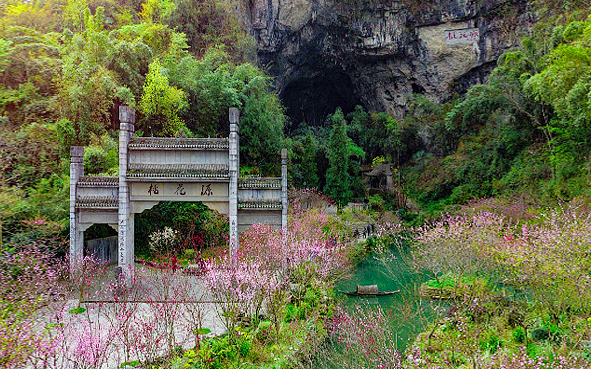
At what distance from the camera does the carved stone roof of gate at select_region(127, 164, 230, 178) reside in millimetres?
9281

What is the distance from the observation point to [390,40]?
26766 millimetres

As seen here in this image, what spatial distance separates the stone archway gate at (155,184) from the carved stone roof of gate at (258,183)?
1.4 inches

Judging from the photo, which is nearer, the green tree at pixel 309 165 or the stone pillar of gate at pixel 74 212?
the stone pillar of gate at pixel 74 212

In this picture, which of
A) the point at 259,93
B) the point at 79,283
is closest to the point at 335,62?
the point at 259,93

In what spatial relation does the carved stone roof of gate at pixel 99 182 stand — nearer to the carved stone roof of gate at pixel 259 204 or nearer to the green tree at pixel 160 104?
the carved stone roof of gate at pixel 259 204

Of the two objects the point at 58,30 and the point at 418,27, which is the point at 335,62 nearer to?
the point at 418,27

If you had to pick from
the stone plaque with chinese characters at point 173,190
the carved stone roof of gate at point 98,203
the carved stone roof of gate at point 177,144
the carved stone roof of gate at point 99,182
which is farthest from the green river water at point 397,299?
the carved stone roof of gate at point 99,182

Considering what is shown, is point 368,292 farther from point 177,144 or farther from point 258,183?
point 177,144

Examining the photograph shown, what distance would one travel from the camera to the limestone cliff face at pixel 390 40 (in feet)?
80.9

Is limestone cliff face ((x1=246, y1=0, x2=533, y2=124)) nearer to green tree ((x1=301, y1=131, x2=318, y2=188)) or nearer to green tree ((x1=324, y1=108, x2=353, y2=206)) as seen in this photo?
green tree ((x1=301, y1=131, x2=318, y2=188))

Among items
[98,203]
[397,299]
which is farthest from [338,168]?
[98,203]

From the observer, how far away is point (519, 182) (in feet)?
60.1

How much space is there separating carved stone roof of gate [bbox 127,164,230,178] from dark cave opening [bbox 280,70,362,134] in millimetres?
22066

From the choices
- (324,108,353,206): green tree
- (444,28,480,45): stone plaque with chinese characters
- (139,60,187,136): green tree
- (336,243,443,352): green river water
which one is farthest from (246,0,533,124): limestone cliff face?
(336,243,443,352): green river water
